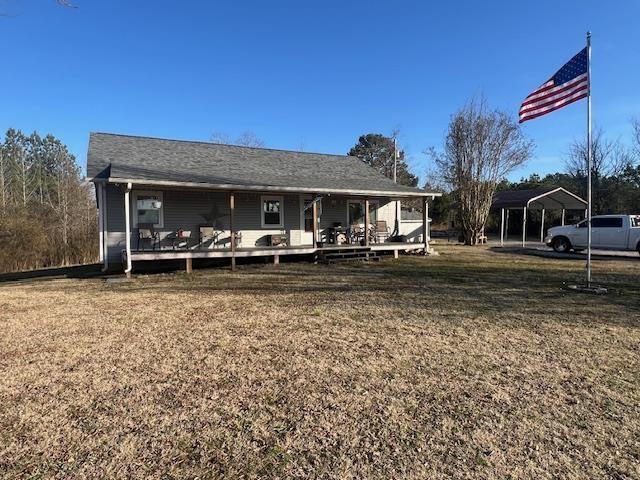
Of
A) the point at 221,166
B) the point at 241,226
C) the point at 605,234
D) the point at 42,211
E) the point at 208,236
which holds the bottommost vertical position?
the point at 605,234

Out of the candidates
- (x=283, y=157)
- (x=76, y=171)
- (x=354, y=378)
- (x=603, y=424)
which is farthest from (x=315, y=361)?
(x=76, y=171)

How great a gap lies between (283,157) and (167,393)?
49.1ft

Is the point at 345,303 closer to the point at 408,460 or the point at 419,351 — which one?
the point at 419,351

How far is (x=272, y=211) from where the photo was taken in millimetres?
14875

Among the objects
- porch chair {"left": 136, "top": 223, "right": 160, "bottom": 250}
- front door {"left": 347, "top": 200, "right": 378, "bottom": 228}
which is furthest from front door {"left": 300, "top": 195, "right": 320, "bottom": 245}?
porch chair {"left": 136, "top": 223, "right": 160, "bottom": 250}

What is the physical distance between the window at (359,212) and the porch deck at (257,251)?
6.62 ft

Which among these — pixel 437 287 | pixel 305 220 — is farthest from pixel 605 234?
pixel 305 220

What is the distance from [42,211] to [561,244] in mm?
31876

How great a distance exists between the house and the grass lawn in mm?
4817

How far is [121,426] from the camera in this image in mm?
3080

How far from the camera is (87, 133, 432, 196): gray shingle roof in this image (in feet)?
40.5

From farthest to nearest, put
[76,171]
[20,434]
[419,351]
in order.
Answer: [76,171] → [419,351] → [20,434]

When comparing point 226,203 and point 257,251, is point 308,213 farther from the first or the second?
point 257,251

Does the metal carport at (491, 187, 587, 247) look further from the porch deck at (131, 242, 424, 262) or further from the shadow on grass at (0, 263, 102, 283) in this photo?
the shadow on grass at (0, 263, 102, 283)
